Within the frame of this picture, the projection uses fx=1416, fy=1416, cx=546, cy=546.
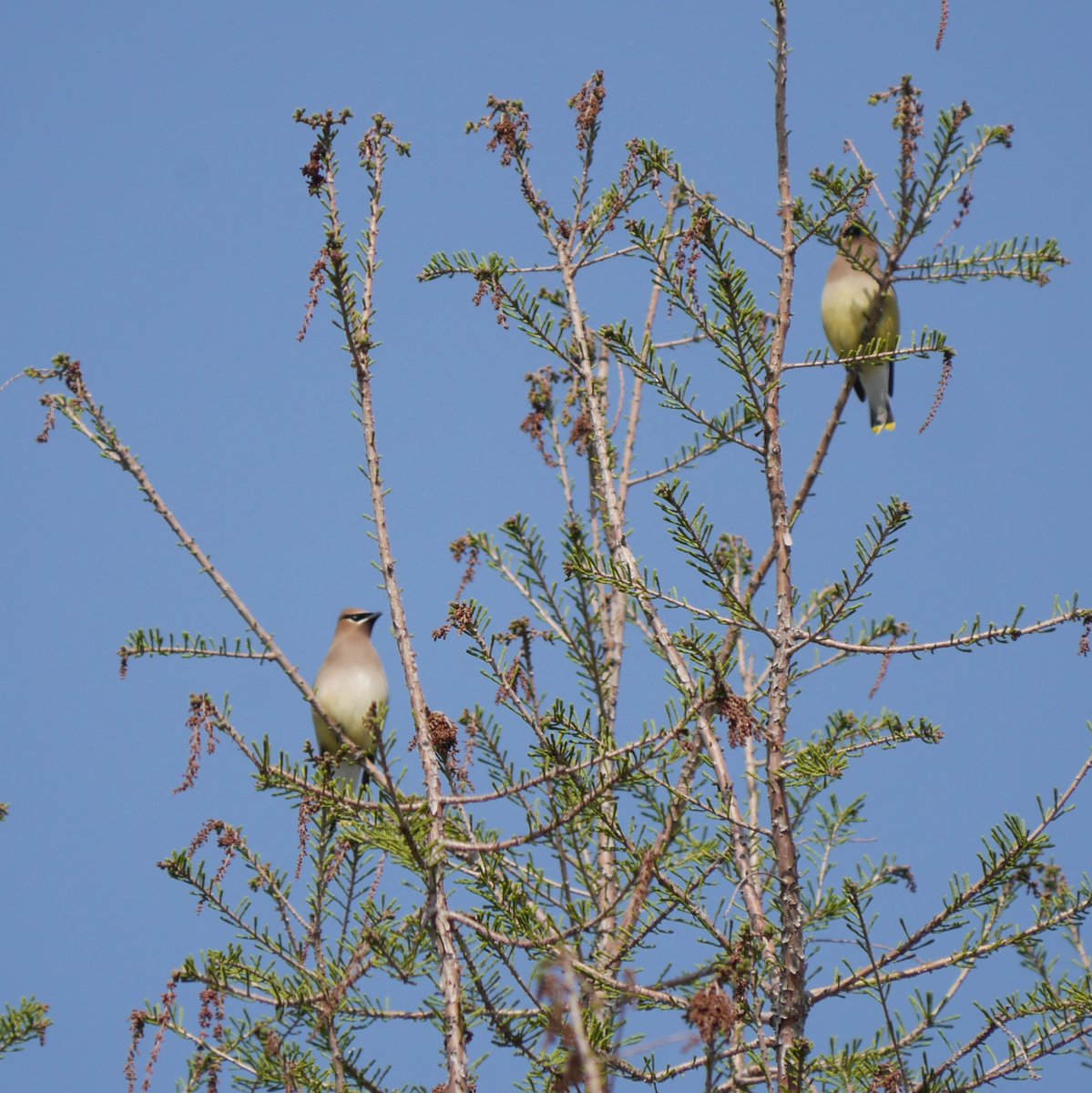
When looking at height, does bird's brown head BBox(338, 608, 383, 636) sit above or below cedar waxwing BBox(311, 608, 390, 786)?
above

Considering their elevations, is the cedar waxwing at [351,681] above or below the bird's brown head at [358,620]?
below

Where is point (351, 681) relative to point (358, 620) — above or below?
below

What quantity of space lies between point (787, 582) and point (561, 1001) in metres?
1.16

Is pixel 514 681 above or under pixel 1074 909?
above

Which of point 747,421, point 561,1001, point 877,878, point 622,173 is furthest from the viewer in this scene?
point 622,173

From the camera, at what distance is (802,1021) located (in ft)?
9.46

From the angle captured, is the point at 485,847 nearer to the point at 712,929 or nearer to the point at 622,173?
the point at 712,929

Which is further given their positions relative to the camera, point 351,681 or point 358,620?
Answer: point 358,620

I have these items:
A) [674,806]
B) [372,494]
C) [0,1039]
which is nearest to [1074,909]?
[674,806]

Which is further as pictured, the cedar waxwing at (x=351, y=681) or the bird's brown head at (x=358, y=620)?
the bird's brown head at (x=358, y=620)

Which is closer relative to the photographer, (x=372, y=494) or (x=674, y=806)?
(x=372, y=494)

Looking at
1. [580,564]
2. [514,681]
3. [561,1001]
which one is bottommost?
[561,1001]

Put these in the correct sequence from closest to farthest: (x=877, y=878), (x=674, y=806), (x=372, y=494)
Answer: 1. (x=372, y=494)
2. (x=674, y=806)
3. (x=877, y=878)

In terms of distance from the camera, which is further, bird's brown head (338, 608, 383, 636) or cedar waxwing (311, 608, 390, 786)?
bird's brown head (338, 608, 383, 636)
